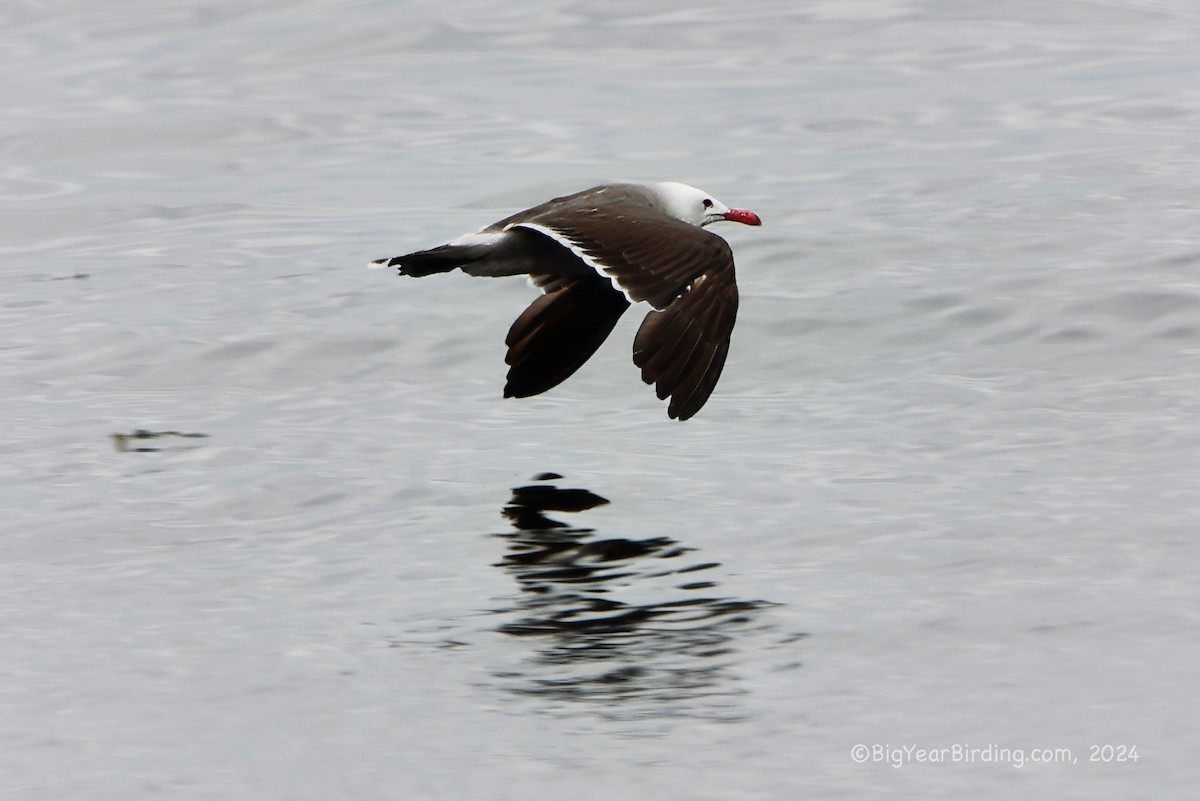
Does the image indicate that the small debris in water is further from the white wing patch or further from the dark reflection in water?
the dark reflection in water

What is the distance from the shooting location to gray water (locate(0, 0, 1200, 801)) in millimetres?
6246

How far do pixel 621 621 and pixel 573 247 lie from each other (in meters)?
2.70

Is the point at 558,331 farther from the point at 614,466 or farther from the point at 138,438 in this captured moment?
the point at 138,438

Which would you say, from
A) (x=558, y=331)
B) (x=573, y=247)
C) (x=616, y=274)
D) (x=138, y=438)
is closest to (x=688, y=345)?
(x=616, y=274)

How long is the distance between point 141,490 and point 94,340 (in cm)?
387

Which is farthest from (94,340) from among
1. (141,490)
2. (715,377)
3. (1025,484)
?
(1025,484)

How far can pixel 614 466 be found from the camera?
970cm

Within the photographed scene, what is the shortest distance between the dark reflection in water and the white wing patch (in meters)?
1.10

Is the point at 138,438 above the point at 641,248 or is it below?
below

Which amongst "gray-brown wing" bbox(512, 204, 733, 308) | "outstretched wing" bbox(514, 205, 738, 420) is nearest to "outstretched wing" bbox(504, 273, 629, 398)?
"gray-brown wing" bbox(512, 204, 733, 308)

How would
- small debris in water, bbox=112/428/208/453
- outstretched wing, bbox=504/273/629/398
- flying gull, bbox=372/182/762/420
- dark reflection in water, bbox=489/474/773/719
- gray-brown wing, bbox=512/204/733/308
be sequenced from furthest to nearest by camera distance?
outstretched wing, bbox=504/273/629/398
small debris in water, bbox=112/428/208/453
gray-brown wing, bbox=512/204/733/308
flying gull, bbox=372/182/762/420
dark reflection in water, bbox=489/474/773/719

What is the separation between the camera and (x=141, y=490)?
372 inches

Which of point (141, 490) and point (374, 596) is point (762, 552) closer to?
point (374, 596)

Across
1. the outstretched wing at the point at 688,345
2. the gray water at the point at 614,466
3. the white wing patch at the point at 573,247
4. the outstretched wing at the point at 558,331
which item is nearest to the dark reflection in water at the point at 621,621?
the gray water at the point at 614,466
